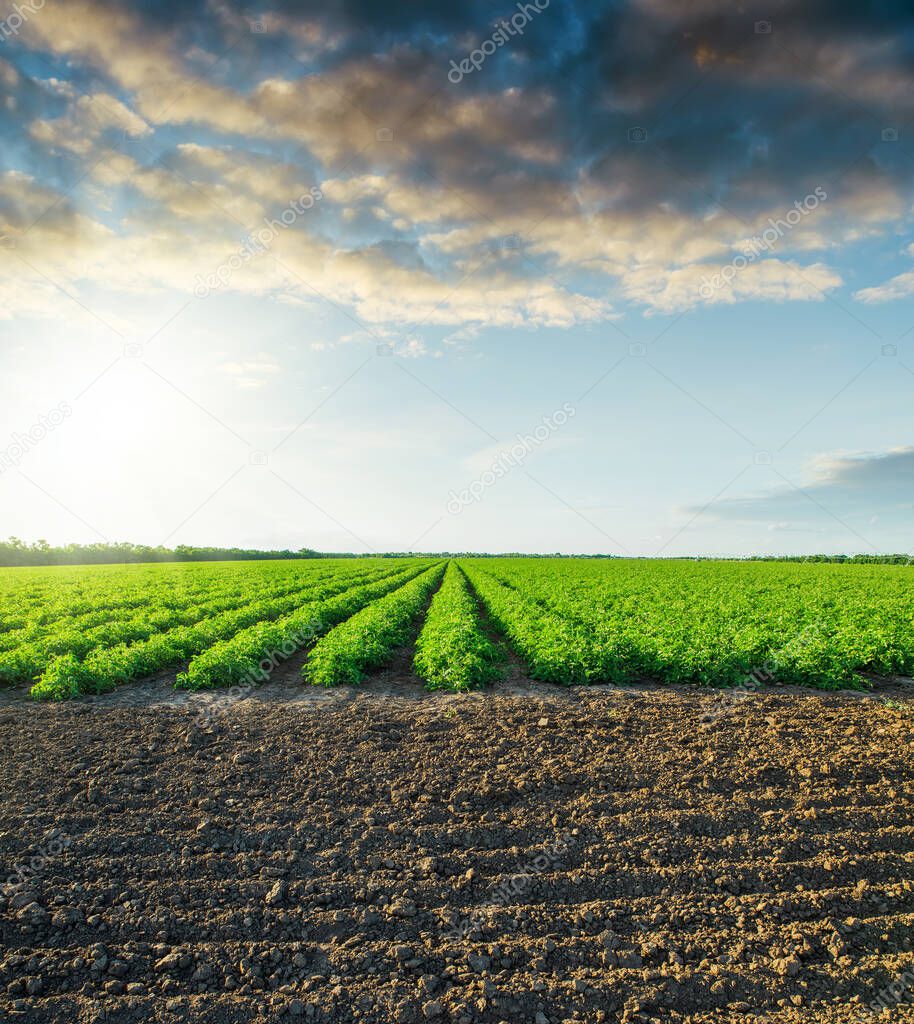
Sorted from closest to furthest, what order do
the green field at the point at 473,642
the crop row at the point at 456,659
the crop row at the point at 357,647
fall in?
the crop row at the point at 456,659, the green field at the point at 473,642, the crop row at the point at 357,647

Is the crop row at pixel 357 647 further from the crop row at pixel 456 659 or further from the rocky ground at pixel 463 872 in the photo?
the rocky ground at pixel 463 872

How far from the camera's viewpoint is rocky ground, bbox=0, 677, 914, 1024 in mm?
4199

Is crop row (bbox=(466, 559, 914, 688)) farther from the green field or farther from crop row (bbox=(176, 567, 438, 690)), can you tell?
crop row (bbox=(176, 567, 438, 690))

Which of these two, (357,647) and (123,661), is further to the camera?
(357,647)

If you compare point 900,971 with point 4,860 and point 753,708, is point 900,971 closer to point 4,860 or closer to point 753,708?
point 753,708

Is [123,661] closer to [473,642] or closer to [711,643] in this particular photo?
[473,642]

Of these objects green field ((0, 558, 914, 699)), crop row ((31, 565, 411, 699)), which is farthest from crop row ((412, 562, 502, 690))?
crop row ((31, 565, 411, 699))

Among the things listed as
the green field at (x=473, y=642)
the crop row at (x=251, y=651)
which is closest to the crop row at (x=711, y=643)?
the green field at (x=473, y=642)

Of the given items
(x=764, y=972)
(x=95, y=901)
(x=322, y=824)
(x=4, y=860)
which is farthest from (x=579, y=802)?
(x=4, y=860)

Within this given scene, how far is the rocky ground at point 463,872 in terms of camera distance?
420 centimetres

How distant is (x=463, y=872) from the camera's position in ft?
18.1

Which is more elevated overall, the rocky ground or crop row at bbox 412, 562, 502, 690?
crop row at bbox 412, 562, 502, 690

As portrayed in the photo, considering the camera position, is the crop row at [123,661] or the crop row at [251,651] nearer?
the crop row at [123,661]

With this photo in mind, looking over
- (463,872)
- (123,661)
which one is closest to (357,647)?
(123,661)
